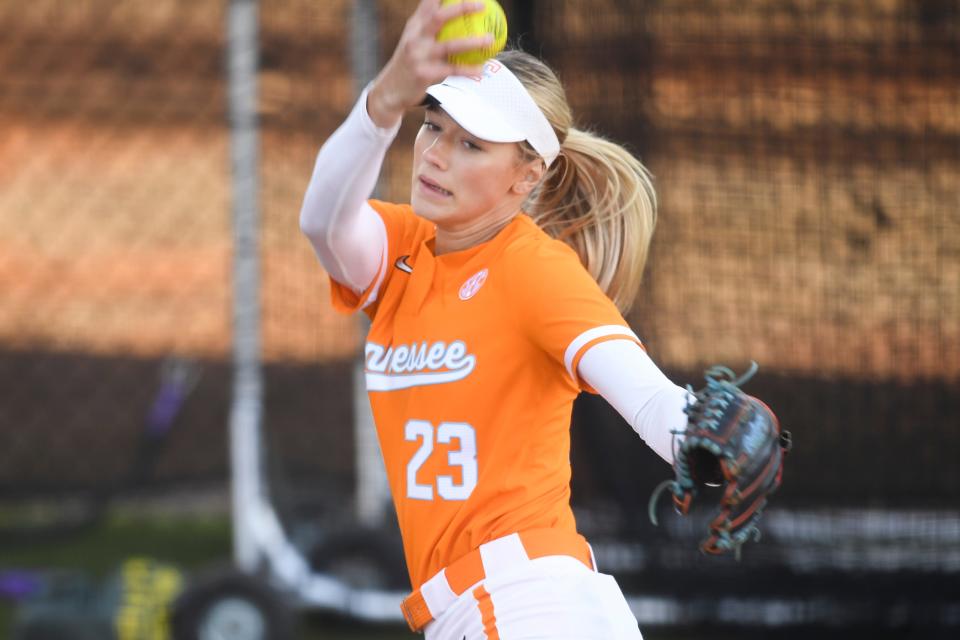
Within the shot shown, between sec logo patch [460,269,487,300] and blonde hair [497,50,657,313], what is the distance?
0.26 metres

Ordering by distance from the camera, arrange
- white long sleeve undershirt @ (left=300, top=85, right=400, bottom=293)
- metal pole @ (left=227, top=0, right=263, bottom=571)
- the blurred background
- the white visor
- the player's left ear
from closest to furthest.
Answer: white long sleeve undershirt @ (left=300, top=85, right=400, bottom=293)
the white visor
the player's left ear
the blurred background
metal pole @ (left=227, top=0, right=263, bottom=571)

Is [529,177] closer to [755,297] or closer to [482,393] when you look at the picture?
[482,393]

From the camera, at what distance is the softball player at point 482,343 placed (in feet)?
6.49

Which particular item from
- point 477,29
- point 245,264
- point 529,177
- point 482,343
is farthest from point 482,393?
point 245,264

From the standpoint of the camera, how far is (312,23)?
624 centimetres

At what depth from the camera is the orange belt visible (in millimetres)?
2059

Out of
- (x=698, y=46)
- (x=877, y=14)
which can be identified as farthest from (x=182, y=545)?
(x=877, y=14)

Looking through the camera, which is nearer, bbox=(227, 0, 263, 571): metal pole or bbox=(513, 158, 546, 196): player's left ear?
bbox=(513, 158, 546, 196): player's left ear

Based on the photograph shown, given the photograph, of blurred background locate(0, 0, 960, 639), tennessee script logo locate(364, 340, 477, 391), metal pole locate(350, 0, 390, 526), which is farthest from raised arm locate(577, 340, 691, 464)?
metal pole locate(350, 0, 390, 526)

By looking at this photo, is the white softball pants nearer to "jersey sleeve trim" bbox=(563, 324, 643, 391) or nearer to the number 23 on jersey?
the number 23 on jersey

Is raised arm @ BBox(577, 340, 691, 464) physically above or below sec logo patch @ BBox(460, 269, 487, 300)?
below

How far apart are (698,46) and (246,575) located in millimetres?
2543

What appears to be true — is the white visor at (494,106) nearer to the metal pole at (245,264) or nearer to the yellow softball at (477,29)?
the yellow softball at (477,29)

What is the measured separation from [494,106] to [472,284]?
0.97 feet
